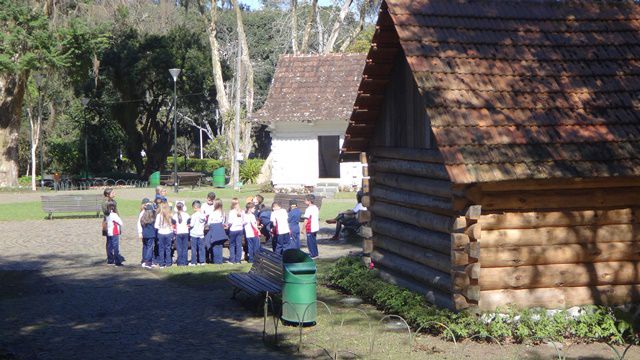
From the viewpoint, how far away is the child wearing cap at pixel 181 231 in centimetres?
1967

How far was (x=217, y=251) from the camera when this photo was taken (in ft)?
67.6

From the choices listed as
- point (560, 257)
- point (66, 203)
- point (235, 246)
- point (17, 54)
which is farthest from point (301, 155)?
point (560, 257)

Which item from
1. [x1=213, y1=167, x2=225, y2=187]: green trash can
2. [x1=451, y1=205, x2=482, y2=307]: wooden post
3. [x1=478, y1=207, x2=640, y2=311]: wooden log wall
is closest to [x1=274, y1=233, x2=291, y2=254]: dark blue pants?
[x1=451, y1=205, x2=482, y2=307]: wooden post

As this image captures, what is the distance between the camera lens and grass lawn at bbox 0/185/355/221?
32625 mm

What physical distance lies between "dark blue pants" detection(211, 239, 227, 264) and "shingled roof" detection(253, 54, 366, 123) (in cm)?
2088

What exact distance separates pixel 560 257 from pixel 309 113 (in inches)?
1158

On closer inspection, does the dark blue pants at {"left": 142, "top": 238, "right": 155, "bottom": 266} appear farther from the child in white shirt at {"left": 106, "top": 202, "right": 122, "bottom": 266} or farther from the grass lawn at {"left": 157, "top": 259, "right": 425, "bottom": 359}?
the grass lawn at {"left": 157, "top": 259, "right": 425, "bottom": 359}

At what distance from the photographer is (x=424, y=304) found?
44.9 feet

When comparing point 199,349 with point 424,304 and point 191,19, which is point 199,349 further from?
point 191,19

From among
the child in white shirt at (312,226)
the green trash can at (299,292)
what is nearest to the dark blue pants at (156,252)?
the child in white shirt at (312,226)

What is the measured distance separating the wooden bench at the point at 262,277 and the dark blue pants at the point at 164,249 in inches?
149

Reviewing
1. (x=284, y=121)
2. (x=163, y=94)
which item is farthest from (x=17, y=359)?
(x=163, y=94)

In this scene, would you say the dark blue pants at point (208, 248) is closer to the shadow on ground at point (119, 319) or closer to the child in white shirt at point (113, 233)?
the shadow on ground at point (119, 319)

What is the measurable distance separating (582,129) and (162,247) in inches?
414
